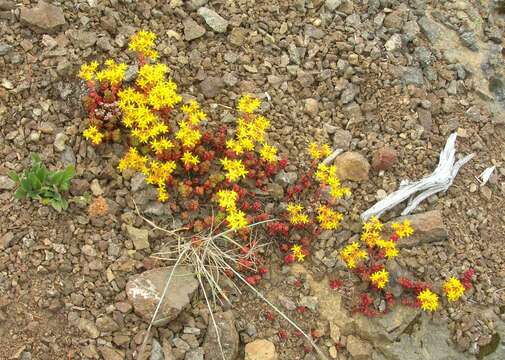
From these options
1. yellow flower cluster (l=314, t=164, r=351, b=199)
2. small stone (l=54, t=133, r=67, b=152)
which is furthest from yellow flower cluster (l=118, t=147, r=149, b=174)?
yellow flower cluster (l=314, t=164, r=351, b=199)

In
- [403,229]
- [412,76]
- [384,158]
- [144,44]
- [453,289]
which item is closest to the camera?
[453,289]

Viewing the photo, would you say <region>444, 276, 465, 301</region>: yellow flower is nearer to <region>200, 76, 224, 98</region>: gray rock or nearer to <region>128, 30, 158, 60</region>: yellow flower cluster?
<region>200, 76, 224, 98</region>: gray rock

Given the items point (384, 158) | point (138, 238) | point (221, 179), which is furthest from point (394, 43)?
point (138, 238)

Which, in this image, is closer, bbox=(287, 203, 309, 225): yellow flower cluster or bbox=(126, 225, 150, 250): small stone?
bbox=(126, 225, 150, 250): small stone

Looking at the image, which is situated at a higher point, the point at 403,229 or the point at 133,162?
the point at 133,162

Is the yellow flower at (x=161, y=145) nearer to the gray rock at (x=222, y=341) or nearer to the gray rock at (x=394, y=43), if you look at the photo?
the gray rock at (x=222, y=341)

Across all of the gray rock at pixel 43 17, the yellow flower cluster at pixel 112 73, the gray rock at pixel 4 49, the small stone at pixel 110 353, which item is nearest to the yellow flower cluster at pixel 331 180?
the yellow flower cluster at pixel 112 73

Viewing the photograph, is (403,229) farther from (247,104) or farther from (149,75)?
(149,75)
